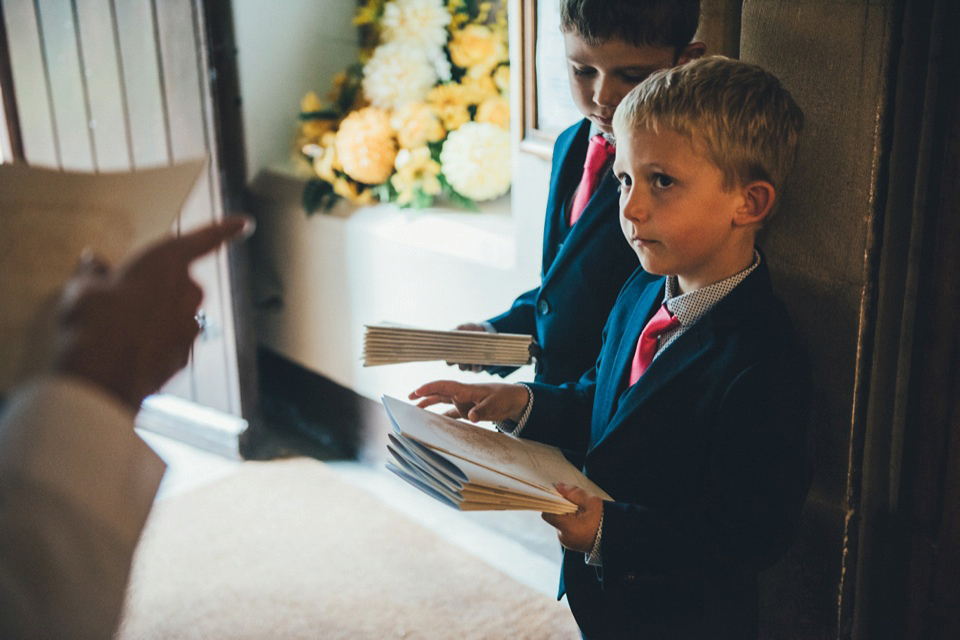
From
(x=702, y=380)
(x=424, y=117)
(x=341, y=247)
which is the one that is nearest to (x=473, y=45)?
(x=424, y=117)

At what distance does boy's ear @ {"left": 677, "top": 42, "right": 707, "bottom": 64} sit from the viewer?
1338mm

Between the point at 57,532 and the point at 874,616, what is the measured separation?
1190 mm

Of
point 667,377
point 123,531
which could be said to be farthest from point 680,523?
point 123,531

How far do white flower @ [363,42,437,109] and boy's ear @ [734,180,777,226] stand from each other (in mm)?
1769

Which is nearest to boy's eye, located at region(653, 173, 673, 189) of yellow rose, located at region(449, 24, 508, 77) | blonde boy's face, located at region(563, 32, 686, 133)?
blonde boy's face, located at region(563, 32, 686, 133)

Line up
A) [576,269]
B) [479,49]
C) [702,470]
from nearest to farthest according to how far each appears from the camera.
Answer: [702,470], [576,269], [479,49]

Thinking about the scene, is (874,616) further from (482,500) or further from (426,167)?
(426,167)

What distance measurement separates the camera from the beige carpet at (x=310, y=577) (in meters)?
2.14

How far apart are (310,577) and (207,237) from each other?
1680 mm

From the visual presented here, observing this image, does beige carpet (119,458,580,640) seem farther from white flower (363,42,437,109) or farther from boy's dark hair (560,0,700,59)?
boy's dark hair (560,0,700,59)

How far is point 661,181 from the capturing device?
3.64 ft

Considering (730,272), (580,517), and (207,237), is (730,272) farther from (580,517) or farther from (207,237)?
(207,237)

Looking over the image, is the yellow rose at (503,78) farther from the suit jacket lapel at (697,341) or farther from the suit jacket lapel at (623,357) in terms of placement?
the suit jacket lapel at (697,341)

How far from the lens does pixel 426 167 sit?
2629 millimetres
